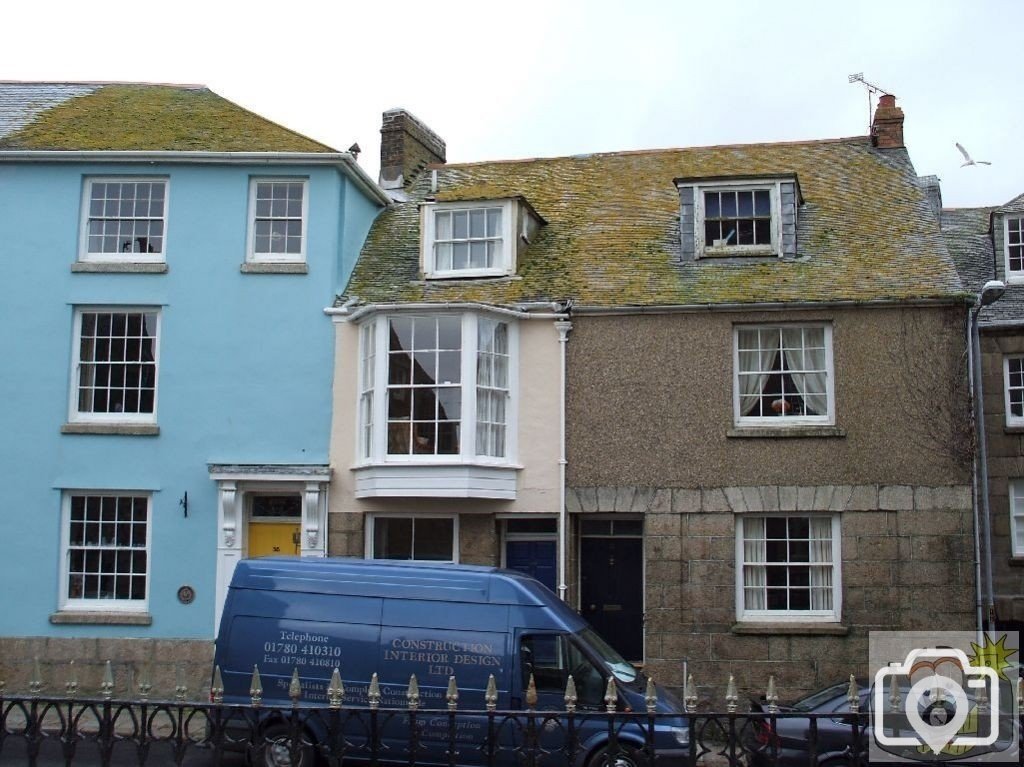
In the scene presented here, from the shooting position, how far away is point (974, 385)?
18.1 metres

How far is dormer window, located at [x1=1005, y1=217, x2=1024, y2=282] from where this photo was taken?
21.2 metres

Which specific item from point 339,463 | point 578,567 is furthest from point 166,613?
point 578,567

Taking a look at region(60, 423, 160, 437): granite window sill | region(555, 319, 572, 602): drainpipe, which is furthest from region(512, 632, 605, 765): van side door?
region(60, 423, 160, 437): granite window sill

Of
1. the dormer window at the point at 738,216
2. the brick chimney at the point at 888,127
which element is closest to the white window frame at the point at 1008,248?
the brick chimney at the point at 888,127

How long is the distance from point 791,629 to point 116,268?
475 inches

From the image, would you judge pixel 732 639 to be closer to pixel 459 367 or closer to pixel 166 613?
pixel 459 367

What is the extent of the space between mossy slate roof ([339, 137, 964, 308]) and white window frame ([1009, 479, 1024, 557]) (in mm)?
4981

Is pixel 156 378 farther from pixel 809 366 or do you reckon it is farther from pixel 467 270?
pixel 809 366

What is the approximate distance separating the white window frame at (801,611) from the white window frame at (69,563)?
30.1ft

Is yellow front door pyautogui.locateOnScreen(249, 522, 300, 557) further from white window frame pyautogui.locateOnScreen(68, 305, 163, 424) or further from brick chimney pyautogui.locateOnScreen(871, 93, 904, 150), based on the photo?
brick chimney pyautogui.locateOnScreen(871, 93, 904, 150)

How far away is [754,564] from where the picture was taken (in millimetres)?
16953

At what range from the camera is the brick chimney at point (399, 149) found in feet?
72.6

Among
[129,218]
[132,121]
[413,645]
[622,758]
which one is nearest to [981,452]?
[622,758]

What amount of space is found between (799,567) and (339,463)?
7306 millimetres
